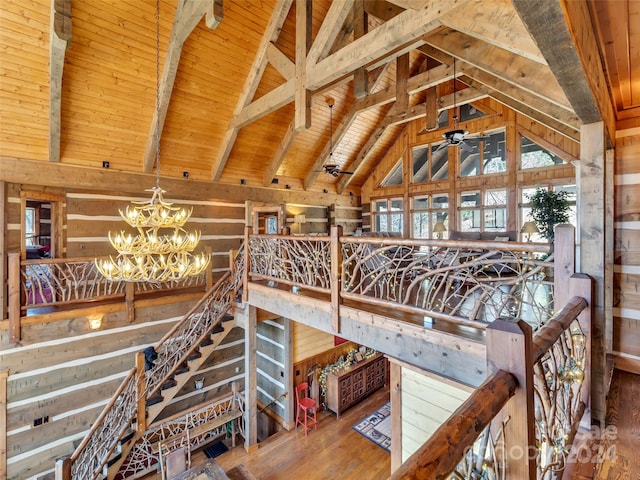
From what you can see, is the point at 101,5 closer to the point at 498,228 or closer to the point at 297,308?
the point at 297,308

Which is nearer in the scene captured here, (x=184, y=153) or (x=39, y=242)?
(x=184, y=153)

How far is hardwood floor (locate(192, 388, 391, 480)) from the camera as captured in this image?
5.62 m

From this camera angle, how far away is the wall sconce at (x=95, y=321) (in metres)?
5.56

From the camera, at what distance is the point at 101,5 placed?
4.57 m

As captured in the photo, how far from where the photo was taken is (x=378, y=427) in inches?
270

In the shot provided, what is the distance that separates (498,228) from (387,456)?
6.34 meters

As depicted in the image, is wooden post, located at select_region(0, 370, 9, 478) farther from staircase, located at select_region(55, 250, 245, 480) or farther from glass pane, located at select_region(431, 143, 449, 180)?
glass pane, located at select_region(431, 143, 449, 180)

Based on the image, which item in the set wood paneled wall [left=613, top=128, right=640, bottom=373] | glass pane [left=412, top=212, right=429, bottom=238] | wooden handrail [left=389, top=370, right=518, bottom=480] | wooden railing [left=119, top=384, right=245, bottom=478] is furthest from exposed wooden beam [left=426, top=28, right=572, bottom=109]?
glass pane [left=412, top=212, right=429, bottom=238]

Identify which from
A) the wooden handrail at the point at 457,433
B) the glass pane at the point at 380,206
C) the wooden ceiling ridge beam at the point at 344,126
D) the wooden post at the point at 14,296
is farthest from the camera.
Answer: the glass pane at the point at 380,206

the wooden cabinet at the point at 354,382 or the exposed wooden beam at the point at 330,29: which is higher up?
the exposed wooden beam at the point at 330,29

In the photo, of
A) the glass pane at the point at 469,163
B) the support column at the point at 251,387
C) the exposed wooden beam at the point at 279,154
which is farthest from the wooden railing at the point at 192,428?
the glass pane at the point at 469,163

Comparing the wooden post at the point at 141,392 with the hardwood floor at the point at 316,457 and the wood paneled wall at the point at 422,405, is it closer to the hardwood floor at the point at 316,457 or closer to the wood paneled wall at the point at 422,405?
the hardwood floor at the point at 316,457

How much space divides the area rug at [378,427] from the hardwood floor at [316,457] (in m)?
0.11

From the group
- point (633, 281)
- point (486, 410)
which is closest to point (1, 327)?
point (486, 410)
